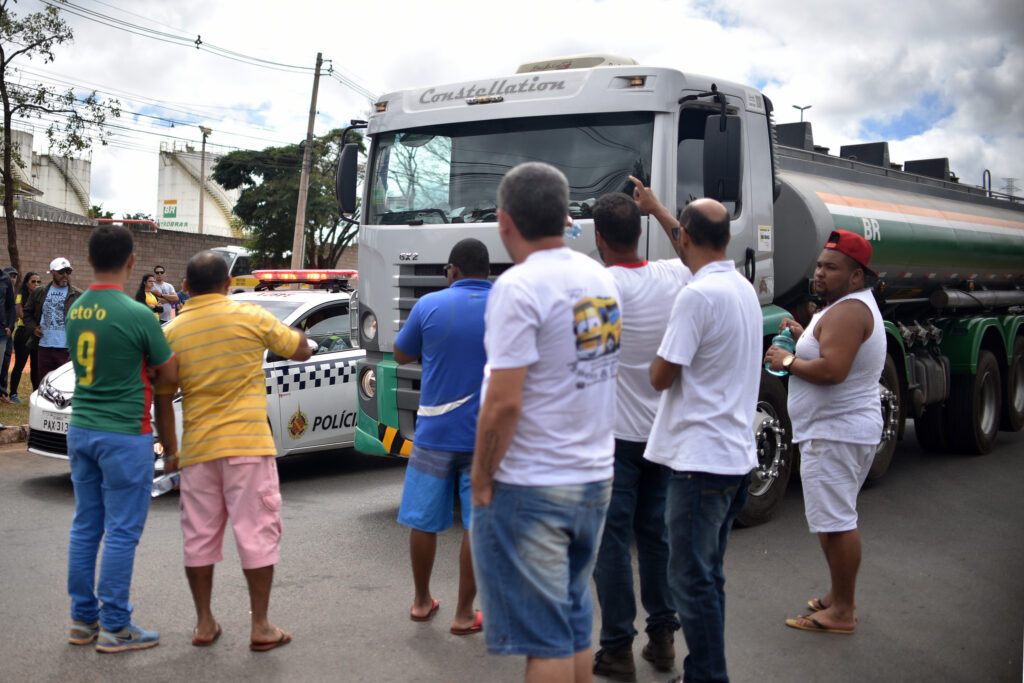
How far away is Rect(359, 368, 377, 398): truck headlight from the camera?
681cm

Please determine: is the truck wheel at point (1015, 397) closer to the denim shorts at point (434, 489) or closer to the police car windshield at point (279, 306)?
the police car windshield at point (279, 306)

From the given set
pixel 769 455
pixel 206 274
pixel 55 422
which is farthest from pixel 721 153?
pixel 55 422

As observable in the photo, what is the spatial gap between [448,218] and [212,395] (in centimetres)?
262

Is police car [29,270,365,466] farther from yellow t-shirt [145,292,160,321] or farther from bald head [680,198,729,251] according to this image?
yellow t-shirt [145,292,160,321]

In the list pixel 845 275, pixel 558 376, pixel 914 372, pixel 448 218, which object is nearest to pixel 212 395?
pixel 558 376

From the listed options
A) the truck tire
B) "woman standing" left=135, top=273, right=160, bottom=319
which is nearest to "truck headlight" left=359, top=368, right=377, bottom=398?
the truck tire

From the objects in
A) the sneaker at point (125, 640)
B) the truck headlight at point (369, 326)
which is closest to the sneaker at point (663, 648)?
the sneaker at point (125, 640)

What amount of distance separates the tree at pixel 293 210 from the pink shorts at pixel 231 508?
30.4 m

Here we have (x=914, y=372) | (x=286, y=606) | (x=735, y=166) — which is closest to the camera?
(x=286, y=606)

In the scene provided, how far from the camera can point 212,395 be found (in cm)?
428

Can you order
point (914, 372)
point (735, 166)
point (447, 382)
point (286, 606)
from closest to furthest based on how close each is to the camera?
point (447, 382) → point (286, 606) → point (735, 166) → point (914, 372)

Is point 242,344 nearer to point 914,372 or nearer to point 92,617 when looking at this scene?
point 92,617

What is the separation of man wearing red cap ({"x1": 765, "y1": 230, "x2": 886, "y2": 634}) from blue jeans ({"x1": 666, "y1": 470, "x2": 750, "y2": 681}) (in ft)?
3.92

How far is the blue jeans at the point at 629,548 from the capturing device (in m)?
4.01
